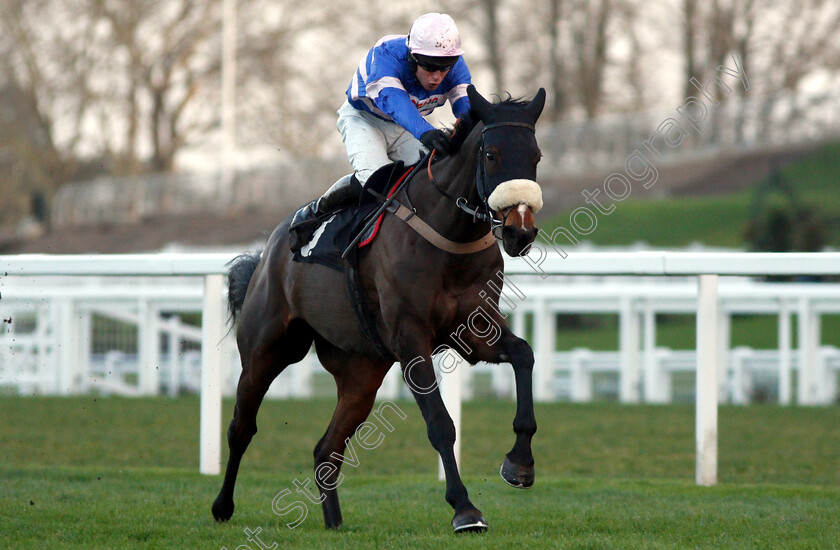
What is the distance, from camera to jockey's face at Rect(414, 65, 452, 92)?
477cm

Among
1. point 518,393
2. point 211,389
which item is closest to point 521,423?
point 518,393

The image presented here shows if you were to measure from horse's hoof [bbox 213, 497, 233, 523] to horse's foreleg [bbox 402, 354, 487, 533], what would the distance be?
3.60 ft

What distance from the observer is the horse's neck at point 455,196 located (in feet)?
14.0

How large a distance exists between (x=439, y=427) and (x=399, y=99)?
4.42 feet

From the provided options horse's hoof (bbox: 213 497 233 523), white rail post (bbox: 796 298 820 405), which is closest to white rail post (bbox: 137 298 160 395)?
white rail post (bbox: 796 298 820 405)

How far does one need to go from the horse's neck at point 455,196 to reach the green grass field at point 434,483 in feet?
3.67

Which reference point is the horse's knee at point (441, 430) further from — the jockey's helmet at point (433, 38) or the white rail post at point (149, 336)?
the white rail post at point (149, 336)

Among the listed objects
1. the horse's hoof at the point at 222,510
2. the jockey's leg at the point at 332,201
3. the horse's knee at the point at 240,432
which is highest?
the jockey's leg at the point at 332,201

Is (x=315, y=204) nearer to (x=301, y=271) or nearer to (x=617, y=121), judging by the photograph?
(x=301, y=271)

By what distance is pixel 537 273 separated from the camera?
5863mm

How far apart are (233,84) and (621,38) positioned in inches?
402

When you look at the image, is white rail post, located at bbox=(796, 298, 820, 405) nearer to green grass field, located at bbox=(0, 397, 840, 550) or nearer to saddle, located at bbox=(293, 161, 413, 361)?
green grass field, located at bbox=(0, 397, 840, 550)

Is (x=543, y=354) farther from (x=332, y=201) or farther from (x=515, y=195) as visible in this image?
(x=515, y=195)

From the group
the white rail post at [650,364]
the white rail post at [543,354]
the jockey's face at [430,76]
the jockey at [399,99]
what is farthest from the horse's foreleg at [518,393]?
the white rail post at [650,364]
